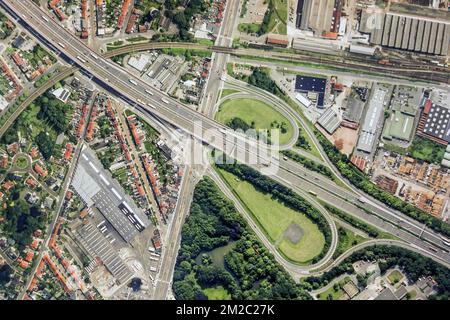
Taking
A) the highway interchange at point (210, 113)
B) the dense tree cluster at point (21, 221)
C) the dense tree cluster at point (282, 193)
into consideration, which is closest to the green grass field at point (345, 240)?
the highway interchange at point (210, 113)

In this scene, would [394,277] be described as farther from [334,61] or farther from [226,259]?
[334,61]

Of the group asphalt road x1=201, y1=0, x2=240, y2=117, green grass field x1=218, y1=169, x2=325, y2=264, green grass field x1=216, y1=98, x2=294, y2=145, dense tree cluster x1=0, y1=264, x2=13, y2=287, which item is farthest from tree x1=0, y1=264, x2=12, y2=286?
green grass field x1=216, y1=98, x2=294, y2=145

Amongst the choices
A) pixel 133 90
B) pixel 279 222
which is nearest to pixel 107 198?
pixel 133 90

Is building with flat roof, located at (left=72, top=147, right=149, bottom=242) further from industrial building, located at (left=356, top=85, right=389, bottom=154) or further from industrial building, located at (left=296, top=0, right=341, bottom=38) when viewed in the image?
industrial building, located at (left=296, top=0, right=341, bottom=38)

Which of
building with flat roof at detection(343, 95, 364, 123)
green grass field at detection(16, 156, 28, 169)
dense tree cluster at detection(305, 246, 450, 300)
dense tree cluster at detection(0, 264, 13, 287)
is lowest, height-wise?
dense tree cluster at detection(0, 264, 13, 287)

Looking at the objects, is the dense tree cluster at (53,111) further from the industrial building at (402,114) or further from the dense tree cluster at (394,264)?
the industrial building at (402,114)
